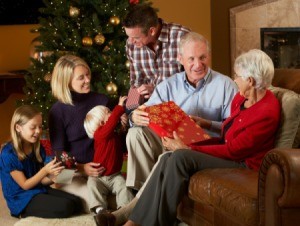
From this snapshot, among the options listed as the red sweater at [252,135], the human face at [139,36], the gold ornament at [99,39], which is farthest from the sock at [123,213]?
the gold ornament at [99,39]

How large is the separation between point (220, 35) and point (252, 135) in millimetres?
3928

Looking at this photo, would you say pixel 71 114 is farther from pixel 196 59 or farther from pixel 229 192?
pixel 229 192

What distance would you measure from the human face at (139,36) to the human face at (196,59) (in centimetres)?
50

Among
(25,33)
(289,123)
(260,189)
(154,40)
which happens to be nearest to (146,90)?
(154,40)

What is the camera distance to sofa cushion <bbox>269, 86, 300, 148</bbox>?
2.93m

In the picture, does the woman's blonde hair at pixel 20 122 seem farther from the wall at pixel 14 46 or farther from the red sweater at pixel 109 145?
the wall at pixel 14 46

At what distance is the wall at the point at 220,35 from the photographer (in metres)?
6.66

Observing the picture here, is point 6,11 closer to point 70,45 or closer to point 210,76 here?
point 70,45

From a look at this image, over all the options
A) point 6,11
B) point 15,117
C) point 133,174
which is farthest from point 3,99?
point 133,174

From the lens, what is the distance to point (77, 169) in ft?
12.2

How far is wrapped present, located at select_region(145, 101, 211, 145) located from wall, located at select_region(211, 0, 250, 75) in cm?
351

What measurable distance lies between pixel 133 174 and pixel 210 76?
68 centimetres

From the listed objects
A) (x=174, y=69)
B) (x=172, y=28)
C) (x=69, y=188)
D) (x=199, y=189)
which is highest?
(x=172, y=28)

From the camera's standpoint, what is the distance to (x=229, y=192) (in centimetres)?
264
